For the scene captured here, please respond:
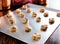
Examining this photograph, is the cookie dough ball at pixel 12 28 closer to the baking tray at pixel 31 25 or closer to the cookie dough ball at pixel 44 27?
the baking tray at pixel 31 25

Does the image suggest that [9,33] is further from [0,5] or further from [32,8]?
[0,5]

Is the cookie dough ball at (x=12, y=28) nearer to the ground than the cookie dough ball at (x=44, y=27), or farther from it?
nearer to the ground

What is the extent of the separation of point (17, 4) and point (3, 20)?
44 cm

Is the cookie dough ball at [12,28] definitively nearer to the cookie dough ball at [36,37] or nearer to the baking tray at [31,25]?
the baking tray at [31,25]

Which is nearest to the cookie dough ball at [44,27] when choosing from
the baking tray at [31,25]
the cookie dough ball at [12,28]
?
the baking tray at [31,25]

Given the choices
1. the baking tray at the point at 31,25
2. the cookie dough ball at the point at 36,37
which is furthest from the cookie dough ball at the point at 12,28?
the cookie dough ball at the point at 36,37

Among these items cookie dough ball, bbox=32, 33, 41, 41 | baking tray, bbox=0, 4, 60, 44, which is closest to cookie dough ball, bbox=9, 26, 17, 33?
baking tray, bbox=0, 4, 60, 44

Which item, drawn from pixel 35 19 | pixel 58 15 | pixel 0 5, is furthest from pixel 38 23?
pixel 0 5

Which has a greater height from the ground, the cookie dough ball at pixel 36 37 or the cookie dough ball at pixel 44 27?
the cookie dough ball at pixel 44 27

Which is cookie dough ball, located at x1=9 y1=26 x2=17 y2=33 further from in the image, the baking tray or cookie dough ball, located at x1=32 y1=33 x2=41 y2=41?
cookie dough ball, located at x1=32 y1=33 x2=41 y2=41

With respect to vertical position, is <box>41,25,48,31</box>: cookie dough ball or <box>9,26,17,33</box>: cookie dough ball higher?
<box>41,25,48,31</box>: cookie dough ball

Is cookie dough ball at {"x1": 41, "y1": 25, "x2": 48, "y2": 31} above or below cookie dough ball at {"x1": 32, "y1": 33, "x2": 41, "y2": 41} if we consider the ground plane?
above

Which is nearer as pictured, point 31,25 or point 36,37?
point 36,37

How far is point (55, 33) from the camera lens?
29.2 inches
